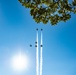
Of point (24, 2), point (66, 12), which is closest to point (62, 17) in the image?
point (66, 12)

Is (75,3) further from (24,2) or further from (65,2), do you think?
(24,2)

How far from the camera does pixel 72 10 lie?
24.0 meters

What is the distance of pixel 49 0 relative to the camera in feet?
78.3

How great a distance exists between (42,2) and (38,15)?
1.19 meters

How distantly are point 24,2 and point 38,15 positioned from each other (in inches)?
66.6

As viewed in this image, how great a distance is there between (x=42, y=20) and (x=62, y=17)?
180 cm

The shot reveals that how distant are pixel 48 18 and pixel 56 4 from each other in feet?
4.66

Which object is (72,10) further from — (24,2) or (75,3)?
(24,2)

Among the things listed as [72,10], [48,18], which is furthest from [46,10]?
[72,10]

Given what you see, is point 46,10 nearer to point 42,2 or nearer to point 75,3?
point 42,2

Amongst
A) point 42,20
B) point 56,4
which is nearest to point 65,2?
point 56,4

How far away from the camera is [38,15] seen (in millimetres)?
24031

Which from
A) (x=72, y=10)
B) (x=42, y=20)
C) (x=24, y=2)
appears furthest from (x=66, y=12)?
(x=24, y=2)

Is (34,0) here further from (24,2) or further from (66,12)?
(66,12)
